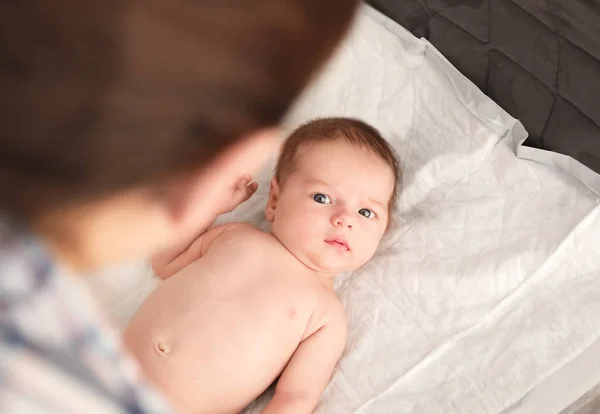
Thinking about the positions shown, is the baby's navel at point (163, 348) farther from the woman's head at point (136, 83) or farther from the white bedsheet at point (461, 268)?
the woman's head at point (136, 83)

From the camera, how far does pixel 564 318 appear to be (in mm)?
842

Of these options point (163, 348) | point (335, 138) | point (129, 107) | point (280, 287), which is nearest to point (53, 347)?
point (129, 107)

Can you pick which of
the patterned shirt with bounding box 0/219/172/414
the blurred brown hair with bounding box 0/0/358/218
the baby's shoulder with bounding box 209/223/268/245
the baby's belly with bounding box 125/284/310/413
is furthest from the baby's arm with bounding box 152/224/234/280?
the blurred brown hair with bounding box 0/0/358/218

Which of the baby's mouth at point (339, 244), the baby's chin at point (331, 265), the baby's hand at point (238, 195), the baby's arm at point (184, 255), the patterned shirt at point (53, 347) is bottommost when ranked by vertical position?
the baby's arm at point (184, 255)

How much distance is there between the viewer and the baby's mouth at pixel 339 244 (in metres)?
0.88

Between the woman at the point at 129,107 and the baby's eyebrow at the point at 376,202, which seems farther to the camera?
the baby's eyebrow at the point at 376,202

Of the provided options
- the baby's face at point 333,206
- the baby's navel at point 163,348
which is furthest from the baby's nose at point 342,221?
the baby's navel at point 163,348

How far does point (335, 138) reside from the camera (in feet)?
3.09

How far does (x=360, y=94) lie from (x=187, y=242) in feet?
1.38

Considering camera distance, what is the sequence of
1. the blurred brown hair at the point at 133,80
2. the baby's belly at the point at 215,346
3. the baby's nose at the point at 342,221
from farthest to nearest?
1. the baby's nose at the point at 342,221
2. the baby's belly at the point at 215,346
3. the blurred brown hair at the point at 133,80

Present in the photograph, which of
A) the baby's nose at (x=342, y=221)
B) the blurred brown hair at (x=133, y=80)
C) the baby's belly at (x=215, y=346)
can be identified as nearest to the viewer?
the blurred brown hair at (x=133, y=80)

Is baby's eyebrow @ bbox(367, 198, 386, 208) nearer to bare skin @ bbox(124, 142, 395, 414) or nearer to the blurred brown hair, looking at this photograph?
bare skin @ bbox(124, 142, 395, 414)

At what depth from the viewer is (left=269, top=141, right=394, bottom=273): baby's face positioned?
34.8 inches

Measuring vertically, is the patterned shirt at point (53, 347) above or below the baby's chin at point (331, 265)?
above
